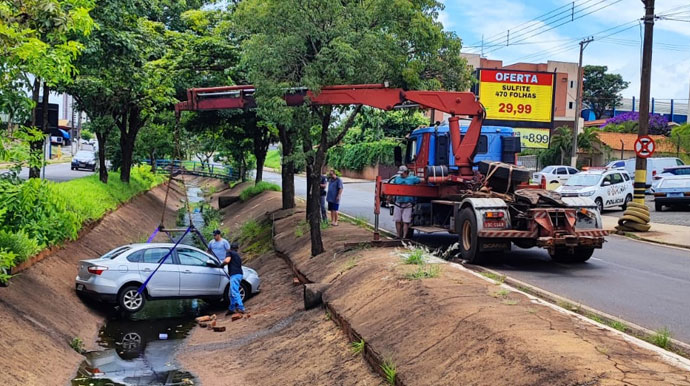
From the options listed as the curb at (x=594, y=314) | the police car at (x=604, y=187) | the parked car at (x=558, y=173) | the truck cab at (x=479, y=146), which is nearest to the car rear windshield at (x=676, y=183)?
the police car at (x=604, y=187)

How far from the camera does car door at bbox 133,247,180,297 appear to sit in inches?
586

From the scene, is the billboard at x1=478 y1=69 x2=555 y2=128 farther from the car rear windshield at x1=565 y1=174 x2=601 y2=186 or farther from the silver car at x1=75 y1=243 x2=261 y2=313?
the silver car at x1=75 y1=243 x2=261 y2=313

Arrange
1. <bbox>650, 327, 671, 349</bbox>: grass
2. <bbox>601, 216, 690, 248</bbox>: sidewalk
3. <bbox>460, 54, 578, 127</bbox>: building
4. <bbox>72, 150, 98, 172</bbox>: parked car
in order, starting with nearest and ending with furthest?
1. <bbox>650, 327, 671, 349</bbox>: grass
2. <bbox>601, 216, 690, 248</bbox>: sidewalk
3. <bbox>72, 150, 98, 172</bbox>: parked car
4. <bbox>460, 54, 578, 127</bbox>: building

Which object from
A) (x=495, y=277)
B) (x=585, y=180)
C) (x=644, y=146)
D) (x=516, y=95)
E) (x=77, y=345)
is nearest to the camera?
(x=495, y=277)

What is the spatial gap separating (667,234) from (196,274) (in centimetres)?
1466

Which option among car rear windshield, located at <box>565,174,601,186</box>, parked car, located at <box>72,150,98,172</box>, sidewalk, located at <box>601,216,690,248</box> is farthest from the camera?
parked car, located at <box>72,150,98,172</box>

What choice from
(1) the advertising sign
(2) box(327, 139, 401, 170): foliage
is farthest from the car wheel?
(2) box(327, 139, 401, 170): foliage

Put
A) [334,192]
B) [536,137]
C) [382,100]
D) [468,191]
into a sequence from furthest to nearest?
[536,137] < [334,192] < [382,100] < [468,191]

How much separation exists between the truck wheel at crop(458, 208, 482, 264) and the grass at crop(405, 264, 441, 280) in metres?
1.88

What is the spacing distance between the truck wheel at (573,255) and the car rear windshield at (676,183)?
714 inches

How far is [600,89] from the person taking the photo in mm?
98688

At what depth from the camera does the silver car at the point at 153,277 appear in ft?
47.2

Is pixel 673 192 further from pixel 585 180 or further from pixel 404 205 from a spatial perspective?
pixel 404 205

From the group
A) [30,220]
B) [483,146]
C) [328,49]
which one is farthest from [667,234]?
[30,220]
